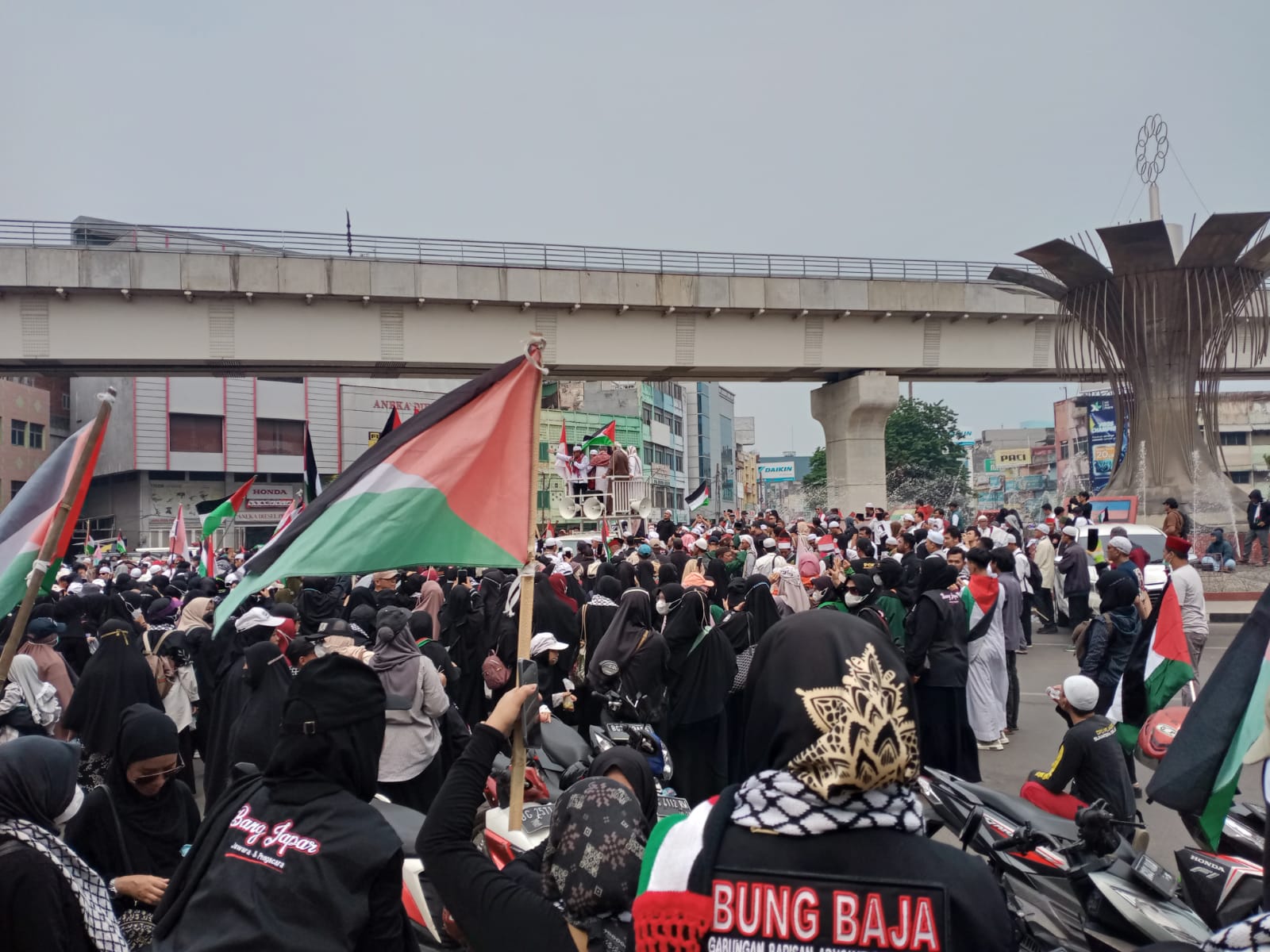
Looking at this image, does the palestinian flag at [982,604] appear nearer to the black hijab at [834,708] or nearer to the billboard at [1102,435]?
the black hijab at [834,708]

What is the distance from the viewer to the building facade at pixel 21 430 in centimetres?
4816

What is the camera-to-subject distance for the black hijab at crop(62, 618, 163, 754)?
19.4 feet

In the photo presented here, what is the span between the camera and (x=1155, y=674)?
6.00 meters

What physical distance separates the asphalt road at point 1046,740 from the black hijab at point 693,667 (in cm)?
251

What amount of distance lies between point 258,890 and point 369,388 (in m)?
56.4

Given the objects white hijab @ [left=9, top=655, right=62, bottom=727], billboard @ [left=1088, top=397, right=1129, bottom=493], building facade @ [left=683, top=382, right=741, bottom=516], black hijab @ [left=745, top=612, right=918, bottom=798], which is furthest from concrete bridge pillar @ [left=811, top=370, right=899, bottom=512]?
building facade @ [left=683, top=382, right=741, bottom=516]

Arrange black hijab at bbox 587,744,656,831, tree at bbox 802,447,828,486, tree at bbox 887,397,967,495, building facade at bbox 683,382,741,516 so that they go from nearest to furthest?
black hijab at bbox 587,744,656,831, tree at bbox 887,397,967,495, tree at bbox 802,447,828,486, building facade at bbox 683,382,741,516

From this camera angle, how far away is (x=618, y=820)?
240 cm

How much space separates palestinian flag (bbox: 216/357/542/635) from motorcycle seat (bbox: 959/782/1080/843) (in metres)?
2.61

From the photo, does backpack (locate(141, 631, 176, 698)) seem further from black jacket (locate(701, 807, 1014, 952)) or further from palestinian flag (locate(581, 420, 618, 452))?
palestinian flag (locate(581, 420, 618, 452))

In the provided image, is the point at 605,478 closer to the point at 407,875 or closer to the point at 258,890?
the point at 407,875

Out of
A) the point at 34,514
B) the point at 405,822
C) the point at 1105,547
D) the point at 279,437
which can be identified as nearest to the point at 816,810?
the point at 405,822

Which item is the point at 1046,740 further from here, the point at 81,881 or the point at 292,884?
the point at 81,881

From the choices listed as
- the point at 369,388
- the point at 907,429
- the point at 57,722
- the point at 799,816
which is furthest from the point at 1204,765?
the point at 907,429
